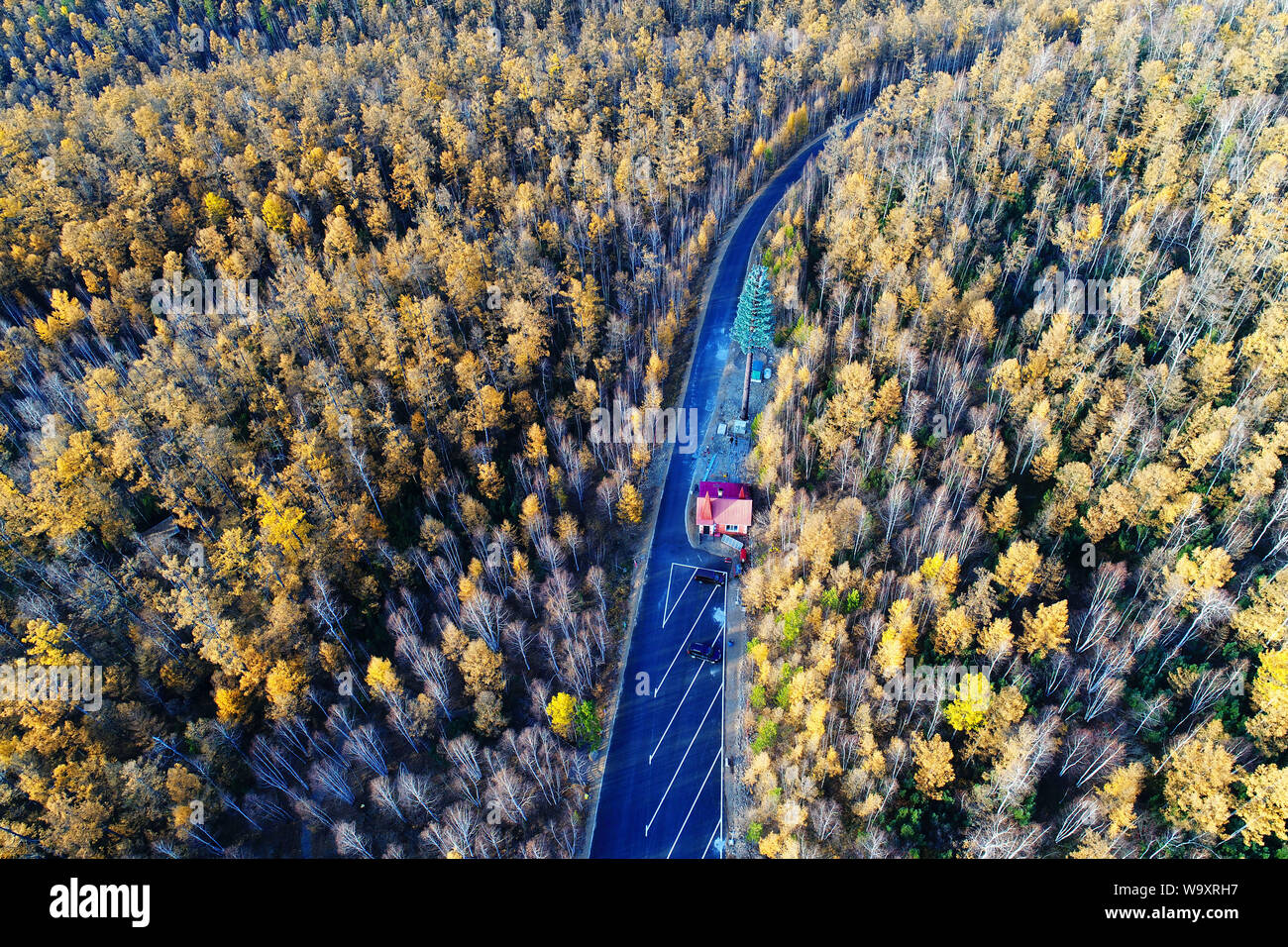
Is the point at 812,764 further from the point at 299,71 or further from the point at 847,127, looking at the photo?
the point at 299,71

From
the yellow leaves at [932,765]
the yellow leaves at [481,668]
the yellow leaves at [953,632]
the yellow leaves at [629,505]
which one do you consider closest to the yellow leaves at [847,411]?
the yellow leaves at [629,505]

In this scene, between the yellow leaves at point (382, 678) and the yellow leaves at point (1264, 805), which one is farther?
the yellow leaves at point (382, 678)

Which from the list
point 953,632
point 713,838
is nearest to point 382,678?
point 713,838

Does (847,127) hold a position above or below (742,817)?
above

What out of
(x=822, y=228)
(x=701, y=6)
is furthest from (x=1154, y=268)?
→ (x=701, y=6)

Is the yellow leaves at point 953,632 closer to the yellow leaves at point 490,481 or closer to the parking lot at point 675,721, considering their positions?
the parking lot at point 675,721

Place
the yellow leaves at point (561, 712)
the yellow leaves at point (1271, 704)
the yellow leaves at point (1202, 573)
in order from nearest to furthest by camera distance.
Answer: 1. the yellow leaves at point (1271, 704)
2. the yellow leaves at point (1202, 573)
3. the yellow leaves at point (561, 712)
